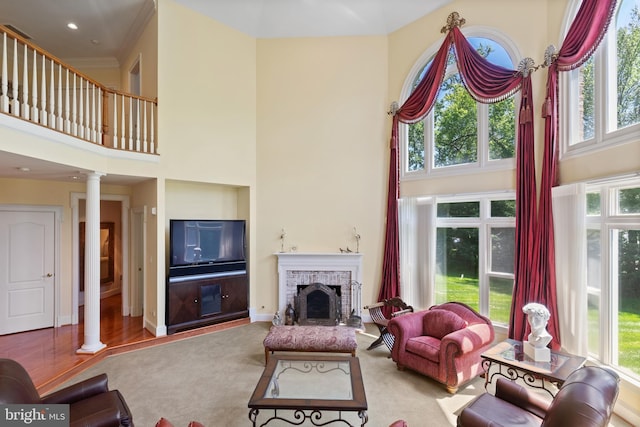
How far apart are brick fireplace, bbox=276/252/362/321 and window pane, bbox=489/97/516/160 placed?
2.75 metres

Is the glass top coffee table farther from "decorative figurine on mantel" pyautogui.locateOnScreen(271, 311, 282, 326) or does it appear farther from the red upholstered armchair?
"decorative figurine on mantel" pyautogui.locateOnScreen(271, 311, 282, 326)

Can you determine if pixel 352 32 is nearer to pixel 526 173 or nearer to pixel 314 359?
pixel 526 173

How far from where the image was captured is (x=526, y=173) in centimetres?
368

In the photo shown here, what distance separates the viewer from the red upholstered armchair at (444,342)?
3.22 meters

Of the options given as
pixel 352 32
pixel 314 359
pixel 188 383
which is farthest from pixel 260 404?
pixel 352 32

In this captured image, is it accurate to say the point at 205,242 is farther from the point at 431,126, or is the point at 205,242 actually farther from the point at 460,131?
the point at 460,131

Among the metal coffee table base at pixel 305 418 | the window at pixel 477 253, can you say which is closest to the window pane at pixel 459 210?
the window at pixel 477 253

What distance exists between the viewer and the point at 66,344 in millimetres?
4348

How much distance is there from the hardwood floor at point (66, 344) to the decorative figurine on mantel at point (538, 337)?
14.3 ft

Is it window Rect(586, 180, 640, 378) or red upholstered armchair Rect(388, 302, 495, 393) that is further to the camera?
red upholstered armchair Rect(388, 302, 495, 393)

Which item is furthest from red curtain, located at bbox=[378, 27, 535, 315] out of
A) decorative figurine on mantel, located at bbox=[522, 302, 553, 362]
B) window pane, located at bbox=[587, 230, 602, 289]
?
decorative figurine on mantel, located at bbox=[522, 302, 553, 362]

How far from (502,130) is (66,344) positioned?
698 centimetres

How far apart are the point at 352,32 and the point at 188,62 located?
119 inches

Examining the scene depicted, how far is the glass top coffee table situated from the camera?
2383mm
